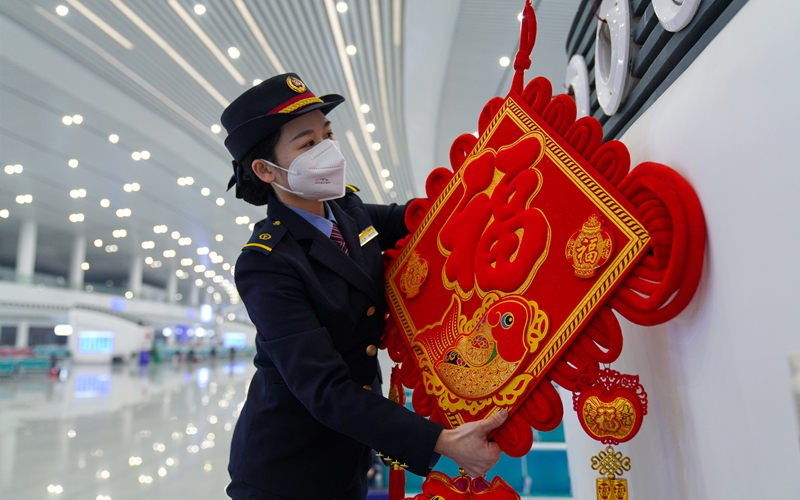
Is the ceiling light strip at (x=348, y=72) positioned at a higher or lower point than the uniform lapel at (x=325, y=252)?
higher

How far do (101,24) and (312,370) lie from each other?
9.09 metres

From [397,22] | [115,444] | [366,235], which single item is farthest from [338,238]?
[397,22]

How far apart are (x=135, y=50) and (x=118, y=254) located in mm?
19273

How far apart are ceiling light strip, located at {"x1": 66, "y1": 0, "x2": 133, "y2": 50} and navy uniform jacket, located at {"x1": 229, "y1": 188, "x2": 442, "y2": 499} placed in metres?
8.29

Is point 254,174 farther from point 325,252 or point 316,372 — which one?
point 316,372

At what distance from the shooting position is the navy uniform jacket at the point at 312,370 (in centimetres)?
116

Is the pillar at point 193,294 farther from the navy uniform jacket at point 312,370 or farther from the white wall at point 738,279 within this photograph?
the white wall at point 738,279

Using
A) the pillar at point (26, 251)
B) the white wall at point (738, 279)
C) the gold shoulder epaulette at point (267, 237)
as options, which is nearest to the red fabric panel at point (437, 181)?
the gold shoulder epaulette at point (267, 237)

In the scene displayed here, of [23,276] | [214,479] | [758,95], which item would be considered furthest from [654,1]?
[23,276]

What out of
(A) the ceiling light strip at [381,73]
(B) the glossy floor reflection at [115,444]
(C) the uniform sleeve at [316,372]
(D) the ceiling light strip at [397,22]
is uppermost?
(A) the ceiling light strip at [381,73]

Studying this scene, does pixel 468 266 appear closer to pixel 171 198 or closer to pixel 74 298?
pixel 171 198

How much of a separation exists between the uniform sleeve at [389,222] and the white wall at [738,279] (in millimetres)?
817

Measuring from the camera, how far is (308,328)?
1264 mm

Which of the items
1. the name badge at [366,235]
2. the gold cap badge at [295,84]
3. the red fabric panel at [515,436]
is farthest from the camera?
the name badge at [366,235]
